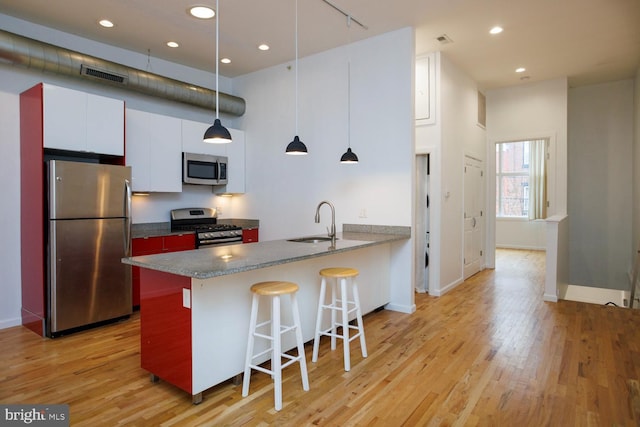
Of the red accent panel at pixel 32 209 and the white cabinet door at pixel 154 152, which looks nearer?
the red accent panel at pixel 32 209

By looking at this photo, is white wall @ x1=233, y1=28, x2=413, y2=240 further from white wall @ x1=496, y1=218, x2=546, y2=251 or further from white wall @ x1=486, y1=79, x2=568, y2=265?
white wall @ x1=496, y1=218, x2=546, y2=251

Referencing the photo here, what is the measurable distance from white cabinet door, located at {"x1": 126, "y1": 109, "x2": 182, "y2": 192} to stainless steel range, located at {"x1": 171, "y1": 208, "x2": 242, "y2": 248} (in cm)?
47

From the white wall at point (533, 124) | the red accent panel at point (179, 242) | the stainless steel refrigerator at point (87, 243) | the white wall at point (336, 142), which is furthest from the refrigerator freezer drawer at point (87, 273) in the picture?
the white wall at point (533, 124)

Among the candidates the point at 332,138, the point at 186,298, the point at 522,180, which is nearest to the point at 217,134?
the point at 186,298

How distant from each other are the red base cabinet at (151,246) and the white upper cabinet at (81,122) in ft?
3.32

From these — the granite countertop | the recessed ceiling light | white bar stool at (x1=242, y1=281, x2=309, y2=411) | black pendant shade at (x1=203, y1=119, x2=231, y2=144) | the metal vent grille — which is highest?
the recessed ceiling light

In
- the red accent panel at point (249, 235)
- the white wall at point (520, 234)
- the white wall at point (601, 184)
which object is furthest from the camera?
the white wall at point (520, 234)

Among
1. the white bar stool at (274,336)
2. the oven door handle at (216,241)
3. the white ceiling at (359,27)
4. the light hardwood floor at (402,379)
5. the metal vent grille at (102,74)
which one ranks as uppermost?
the white ceiling at (359,27)

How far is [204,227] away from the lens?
5195mm

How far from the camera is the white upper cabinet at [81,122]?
3.64 meters

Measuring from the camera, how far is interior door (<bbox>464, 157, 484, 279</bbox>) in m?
6.07

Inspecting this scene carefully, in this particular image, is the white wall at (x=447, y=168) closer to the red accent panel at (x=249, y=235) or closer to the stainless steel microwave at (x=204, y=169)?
the red accent panel at (x=249, y=235)

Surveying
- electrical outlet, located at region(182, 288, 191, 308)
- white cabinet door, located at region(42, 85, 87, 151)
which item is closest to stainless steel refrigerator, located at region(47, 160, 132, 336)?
white cabinet door, located at region(42, 85, 87, 151)

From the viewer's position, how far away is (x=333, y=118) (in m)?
4.82
